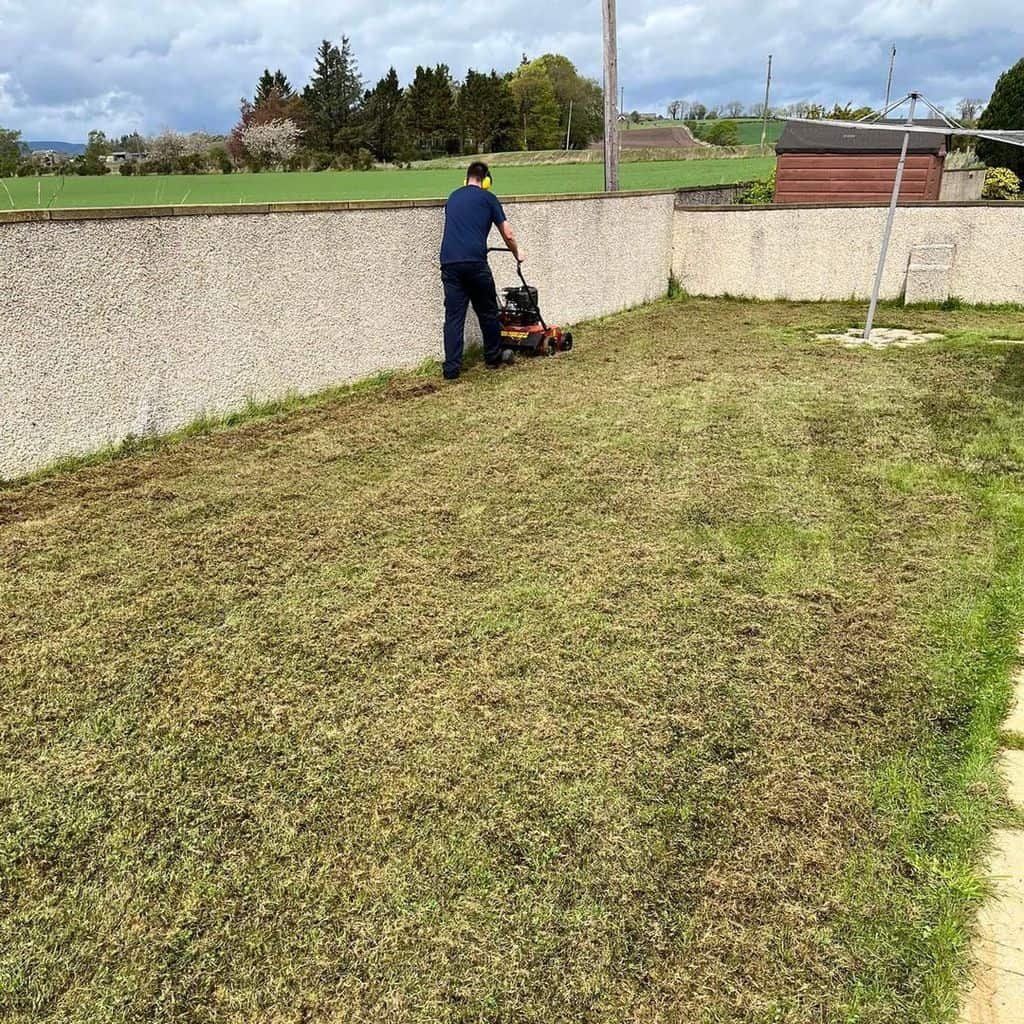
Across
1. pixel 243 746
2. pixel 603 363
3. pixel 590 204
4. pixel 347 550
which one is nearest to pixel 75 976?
pixel 243 746

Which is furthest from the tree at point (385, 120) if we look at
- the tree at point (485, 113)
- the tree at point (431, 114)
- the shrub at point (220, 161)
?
the shrub at point (220, 161)

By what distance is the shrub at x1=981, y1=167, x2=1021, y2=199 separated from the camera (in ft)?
68.2

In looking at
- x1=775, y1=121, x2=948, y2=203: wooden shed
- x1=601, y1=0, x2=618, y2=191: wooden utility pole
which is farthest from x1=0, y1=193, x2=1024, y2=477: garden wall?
x1=775, y1=121, x2=948, y2=203: wooden shed

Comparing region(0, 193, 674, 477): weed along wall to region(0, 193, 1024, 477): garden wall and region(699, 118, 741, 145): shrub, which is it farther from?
region(699, 118, 741, 145): shrub

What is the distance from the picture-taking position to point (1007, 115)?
24969mm

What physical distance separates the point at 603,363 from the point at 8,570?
5.22m

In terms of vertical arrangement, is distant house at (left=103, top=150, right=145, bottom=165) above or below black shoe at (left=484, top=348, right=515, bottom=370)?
above

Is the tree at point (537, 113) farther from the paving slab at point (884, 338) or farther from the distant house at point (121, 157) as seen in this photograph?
the paving slab at point (884, 338)

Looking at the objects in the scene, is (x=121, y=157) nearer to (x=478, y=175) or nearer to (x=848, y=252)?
(x=848, y=252)

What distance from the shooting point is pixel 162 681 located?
2566 millimetres

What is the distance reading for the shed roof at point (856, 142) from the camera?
13.7 m

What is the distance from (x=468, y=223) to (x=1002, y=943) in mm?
5913

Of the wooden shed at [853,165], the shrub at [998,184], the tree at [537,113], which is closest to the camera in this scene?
the wooden shed at [853,165]

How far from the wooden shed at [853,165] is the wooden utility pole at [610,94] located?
216 inches
